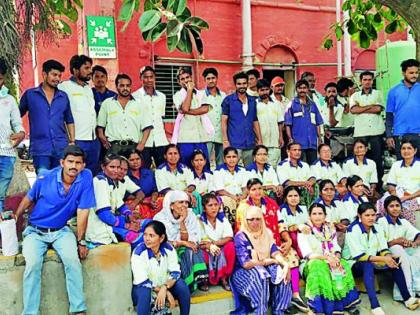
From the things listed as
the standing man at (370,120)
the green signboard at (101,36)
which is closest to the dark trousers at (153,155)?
the standing man at (370,120)

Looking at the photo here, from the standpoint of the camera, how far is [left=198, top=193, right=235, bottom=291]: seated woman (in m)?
5.32

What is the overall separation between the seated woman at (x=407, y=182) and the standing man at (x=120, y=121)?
9.43 ft

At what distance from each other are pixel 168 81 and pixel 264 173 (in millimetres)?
5233

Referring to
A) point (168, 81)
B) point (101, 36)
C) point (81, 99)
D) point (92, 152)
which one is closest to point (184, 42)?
point (81, 99)

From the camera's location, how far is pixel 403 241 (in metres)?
5.82

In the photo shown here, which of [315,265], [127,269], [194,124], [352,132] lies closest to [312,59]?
[352,132]

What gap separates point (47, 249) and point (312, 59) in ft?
31.6

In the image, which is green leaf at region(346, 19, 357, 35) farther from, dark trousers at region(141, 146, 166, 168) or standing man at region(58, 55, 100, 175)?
standing man at region(58, 55, 100, 175)

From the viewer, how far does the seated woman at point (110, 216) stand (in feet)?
15.8

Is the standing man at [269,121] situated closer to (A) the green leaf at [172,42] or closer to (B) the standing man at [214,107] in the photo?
(B) the standing man at [214,107]

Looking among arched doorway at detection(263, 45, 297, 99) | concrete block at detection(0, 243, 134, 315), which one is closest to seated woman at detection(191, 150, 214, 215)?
concrete block at detection(0, 243, 134, 315)

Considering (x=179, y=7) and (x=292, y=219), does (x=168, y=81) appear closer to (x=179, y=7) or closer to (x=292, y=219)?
(x=292, y=219)

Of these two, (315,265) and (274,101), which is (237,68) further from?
(315,265)

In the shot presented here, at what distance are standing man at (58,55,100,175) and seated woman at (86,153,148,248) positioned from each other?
67cm
